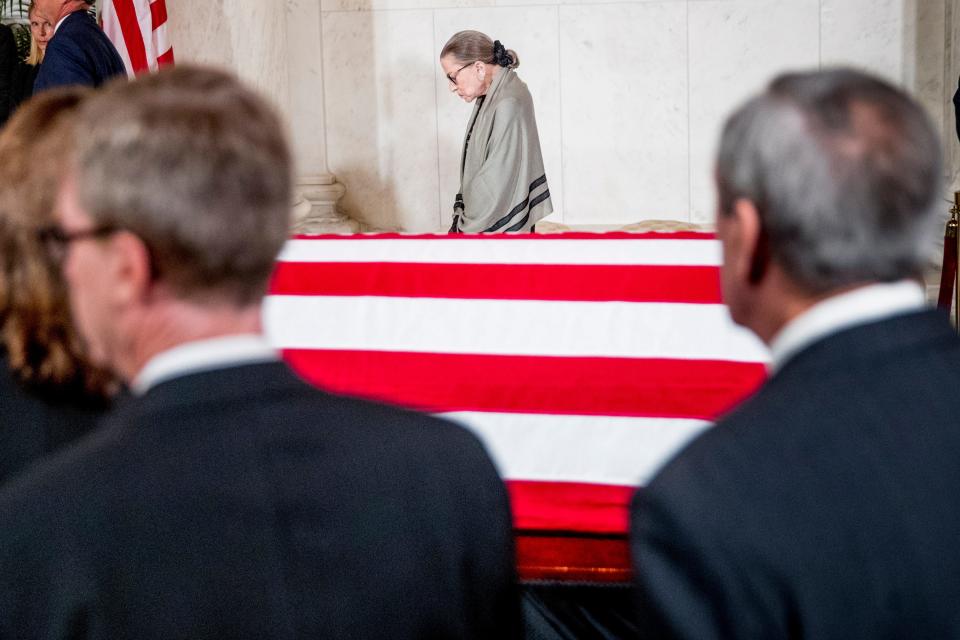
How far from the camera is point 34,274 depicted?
4.00 ft

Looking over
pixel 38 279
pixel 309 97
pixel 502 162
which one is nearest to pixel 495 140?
pixel 502 162

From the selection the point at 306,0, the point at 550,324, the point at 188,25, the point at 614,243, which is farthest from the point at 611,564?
the point at 306,0

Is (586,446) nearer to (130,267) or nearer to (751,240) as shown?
(751,240)

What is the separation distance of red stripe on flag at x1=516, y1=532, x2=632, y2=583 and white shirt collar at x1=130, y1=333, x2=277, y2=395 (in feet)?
4.48

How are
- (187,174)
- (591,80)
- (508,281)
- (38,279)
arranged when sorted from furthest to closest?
(591,80), (508,281), (38,279), (187,174)

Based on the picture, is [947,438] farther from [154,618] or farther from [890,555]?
[154,618]

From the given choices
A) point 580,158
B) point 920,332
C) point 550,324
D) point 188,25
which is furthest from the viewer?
point 580,158

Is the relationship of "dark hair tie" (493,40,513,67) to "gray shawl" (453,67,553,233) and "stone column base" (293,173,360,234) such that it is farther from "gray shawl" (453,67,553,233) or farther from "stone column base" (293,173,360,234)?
"stone column base" (293,173,360,234)

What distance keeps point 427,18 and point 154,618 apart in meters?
7.63

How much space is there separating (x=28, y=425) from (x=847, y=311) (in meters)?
1.00

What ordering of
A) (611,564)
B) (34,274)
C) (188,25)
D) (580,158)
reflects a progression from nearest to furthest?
1. (34,274)
2. (611,564)
3. (188,25)
4. (580,158)

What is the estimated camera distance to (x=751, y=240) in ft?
3.27

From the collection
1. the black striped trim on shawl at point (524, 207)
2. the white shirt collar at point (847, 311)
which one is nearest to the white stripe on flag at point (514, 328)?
the white shirt collar at point (847, 311)

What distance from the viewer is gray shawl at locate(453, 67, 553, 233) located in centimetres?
521
